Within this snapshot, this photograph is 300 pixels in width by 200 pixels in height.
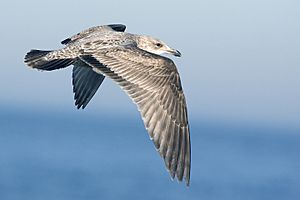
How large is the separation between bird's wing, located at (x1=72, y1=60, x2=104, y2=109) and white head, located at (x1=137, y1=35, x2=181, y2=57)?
2.28 feet

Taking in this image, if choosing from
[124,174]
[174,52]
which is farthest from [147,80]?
[124,174]

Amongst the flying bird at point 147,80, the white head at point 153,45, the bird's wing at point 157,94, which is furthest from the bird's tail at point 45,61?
the white head at point 153,45

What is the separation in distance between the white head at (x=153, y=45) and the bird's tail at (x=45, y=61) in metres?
1.60

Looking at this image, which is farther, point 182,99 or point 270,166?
point 270,166

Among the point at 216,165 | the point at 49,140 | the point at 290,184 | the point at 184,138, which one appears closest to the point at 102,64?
the point at 184,138

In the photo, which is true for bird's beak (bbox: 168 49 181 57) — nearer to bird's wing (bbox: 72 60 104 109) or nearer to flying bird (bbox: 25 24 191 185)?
flying bird (bbox: 25 24 191 185)

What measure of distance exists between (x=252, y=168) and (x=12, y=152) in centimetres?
2287

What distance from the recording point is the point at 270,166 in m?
110

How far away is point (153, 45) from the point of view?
1530 cm

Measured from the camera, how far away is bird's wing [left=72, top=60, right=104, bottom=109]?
15172 mm

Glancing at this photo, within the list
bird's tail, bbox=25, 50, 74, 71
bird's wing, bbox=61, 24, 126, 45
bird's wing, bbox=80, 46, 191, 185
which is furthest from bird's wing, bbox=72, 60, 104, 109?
bird's wing, bbox=80, 46, 191, 185

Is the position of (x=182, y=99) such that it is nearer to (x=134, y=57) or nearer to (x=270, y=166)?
(x=134, y=57)

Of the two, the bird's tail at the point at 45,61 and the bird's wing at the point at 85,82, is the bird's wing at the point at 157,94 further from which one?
the bird's wing at the point at 85,82

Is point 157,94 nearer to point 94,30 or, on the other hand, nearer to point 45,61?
point 45,61
